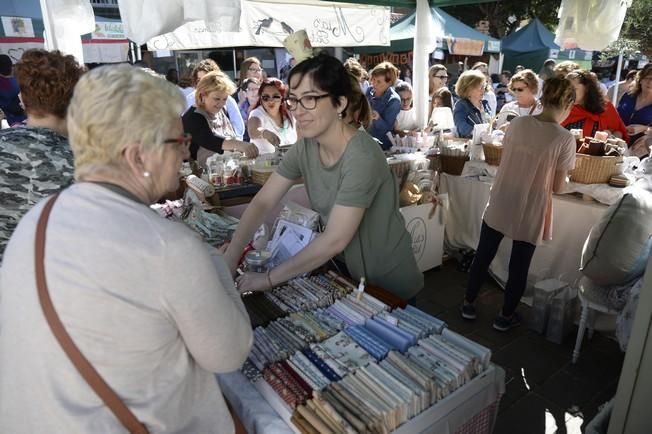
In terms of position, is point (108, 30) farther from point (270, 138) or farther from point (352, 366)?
point (352, 366)

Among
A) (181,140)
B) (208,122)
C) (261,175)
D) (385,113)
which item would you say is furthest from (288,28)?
(181,140)

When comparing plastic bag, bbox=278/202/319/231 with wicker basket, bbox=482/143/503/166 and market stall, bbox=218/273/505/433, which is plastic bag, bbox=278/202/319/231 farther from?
wicker basket, bbox=482/143/503/166

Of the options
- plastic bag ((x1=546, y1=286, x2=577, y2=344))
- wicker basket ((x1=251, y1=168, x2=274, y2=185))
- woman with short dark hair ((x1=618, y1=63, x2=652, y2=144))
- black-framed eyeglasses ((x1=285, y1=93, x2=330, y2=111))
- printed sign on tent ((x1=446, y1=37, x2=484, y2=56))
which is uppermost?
printed sign on tent ((x1=446, y1=37, x2=484, y2=56))

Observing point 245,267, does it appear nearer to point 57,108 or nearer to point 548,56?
point 57,108

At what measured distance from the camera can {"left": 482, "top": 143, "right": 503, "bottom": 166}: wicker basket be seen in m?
3.93

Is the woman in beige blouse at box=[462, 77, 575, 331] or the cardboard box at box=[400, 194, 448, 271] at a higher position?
the woman in beige blouse at box=[462, 77, 575, 331]

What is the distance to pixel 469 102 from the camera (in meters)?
4.81

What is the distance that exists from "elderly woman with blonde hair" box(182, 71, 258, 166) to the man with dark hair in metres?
2.91

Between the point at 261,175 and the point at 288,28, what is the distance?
394cm

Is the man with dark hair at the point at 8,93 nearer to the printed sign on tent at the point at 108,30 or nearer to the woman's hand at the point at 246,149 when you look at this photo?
the printed sign on tent at the point at 108,30

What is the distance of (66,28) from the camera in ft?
10.2

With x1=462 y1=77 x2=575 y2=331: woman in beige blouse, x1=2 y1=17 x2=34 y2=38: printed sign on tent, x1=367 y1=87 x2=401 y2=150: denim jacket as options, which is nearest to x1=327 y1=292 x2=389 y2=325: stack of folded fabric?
x1=462 y1=77 x2=575 y2=331: woman in beige blouse

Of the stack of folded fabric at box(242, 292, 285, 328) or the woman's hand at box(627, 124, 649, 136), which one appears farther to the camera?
the woman's hand at box(627, 124, 649, 136)

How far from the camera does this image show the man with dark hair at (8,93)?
5145 millimetres
